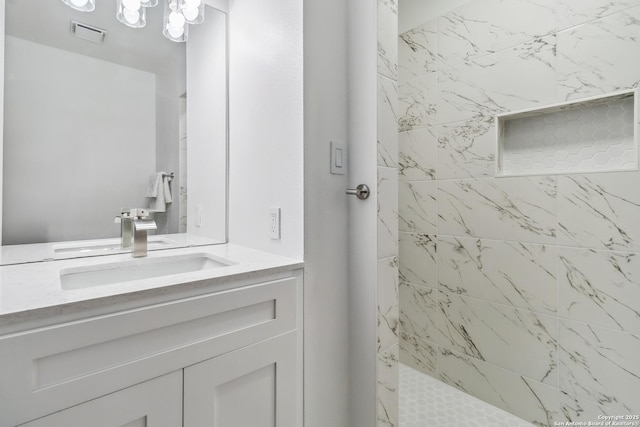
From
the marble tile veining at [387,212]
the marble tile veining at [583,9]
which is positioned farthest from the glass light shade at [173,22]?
the marble tile veining at [583,9]

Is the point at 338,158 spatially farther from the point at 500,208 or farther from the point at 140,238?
the point at 500,208

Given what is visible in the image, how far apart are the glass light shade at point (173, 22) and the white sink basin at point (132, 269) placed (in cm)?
99

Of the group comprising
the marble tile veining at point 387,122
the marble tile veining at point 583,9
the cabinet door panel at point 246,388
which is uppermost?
the marble tile veining at point 583,9

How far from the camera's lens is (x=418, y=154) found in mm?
1994

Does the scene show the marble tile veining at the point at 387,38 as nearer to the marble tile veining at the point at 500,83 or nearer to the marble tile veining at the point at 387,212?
the marble tile veining at the point at 387,212

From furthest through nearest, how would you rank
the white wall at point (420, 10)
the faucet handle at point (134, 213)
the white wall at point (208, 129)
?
the white wall at point (420, 10) → the white wall at point (208, 129) → the faucet handle at point (134, 213)

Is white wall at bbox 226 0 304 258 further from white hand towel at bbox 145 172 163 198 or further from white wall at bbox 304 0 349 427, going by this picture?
white hand towel at bbox 145 172 163 198

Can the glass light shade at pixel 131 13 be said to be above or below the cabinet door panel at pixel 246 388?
above

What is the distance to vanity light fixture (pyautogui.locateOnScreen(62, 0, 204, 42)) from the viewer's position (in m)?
1.25

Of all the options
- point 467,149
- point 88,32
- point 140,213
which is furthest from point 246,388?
point 467,149

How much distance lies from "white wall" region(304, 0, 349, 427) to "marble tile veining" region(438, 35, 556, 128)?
0.93 meters

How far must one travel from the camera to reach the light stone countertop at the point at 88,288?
623mm

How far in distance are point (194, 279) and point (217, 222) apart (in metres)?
0.70

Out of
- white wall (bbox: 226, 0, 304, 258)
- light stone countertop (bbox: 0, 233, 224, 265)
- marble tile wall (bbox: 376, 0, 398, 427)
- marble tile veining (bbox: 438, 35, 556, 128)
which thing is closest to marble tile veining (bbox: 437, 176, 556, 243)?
marble tile veining (bbox: 438, 35, 556, 128)
